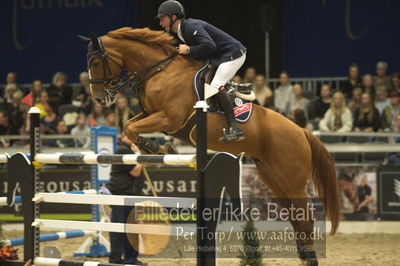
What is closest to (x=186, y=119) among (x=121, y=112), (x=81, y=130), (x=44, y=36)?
(x=121, y=112)

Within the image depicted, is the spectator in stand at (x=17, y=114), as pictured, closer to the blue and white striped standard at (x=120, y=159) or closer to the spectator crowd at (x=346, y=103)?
the spectator crowd at (x=346, y=103)

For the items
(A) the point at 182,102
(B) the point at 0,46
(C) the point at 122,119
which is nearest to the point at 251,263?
(A) the point at 182,102

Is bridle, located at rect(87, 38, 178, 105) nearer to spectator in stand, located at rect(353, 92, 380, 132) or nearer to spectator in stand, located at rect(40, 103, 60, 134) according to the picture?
spectator in stand, located at rect(353, 92, 380, 132)

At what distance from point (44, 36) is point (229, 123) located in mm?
8968

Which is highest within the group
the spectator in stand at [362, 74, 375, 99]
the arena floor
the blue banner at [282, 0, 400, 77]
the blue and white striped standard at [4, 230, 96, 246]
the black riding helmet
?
the blue banner at [282, 0, 400, 77]

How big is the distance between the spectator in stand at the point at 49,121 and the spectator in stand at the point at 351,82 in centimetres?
485

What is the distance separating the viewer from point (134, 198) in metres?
4.53

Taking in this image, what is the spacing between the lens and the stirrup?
20.0 feet

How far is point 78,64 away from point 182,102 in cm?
822

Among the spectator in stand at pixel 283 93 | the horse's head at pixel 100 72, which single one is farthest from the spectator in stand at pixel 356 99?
the horse's head at pixel 100 72

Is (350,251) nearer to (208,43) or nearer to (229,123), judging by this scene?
(229,123)

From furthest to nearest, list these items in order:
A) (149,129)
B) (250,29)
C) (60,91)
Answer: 1. (250,29)
2. (60,91)
3. (149,129)

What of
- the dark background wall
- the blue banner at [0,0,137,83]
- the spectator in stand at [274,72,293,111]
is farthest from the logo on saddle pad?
the blue banner at [0,0,137,83]

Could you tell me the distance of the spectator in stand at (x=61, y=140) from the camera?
10.5 meters
